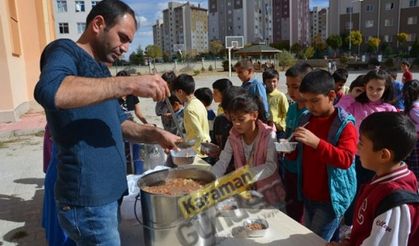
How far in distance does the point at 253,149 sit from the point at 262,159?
0.08 meters

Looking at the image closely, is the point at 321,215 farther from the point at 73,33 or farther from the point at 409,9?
the point at 409,9

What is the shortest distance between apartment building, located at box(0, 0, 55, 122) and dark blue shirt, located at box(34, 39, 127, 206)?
6.76 m

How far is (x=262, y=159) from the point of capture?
2209 millimetres

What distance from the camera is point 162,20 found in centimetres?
9569

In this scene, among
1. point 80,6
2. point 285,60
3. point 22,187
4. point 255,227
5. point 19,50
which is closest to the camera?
point 255,227

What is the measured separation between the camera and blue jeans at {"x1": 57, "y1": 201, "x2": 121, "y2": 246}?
134cm

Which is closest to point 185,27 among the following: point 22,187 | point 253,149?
point 22,187

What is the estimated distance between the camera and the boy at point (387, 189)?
1.18 metres

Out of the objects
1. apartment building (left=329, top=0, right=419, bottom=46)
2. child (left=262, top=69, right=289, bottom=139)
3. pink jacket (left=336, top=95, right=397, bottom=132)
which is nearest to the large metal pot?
pink jacket (left=336, top=95, right=397, bottom=132)

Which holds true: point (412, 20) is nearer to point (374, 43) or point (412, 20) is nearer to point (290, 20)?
point (374, 43)

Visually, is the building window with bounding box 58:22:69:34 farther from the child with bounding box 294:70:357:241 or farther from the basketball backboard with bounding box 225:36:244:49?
the child with bounding box 294:70:357:241

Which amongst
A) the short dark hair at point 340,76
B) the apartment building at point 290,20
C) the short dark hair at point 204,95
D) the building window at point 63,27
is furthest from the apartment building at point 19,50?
the apartment building at point 290,20

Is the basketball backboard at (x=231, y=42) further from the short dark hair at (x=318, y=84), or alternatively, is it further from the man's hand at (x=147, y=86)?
the man's hand at (x=147, y=86)

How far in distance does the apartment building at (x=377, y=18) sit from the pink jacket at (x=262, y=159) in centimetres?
5483
